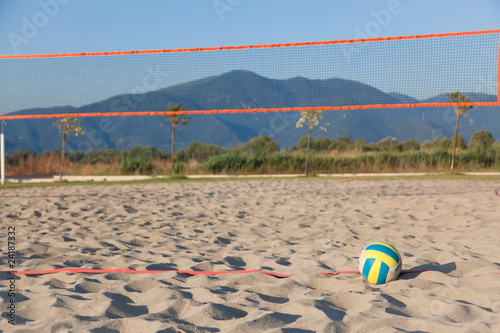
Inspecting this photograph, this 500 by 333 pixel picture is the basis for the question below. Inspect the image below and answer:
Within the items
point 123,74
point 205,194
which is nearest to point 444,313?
point 205,194

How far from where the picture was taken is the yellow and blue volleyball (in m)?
2.82

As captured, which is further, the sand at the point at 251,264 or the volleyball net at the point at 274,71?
the volleyball net at the point at 274,71

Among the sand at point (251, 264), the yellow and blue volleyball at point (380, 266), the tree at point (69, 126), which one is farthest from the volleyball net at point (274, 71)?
the tree at point (69, 126)

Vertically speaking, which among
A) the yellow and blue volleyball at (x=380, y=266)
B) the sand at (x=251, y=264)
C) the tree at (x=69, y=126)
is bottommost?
the sand at (x=251, y=264)

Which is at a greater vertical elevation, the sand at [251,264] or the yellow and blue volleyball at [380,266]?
the yellow and blue volleyball at [380,266]

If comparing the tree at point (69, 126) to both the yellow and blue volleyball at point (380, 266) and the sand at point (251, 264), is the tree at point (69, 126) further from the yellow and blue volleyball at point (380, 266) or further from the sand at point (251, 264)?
the yellow and blue volleyball at point (380, 266)

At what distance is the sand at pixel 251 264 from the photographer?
2188 millimetres

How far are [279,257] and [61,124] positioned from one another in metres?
16.1

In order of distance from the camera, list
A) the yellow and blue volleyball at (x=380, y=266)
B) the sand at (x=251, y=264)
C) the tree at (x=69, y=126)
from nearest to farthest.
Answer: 1. the sand at (x=251, y=264)
2. the yellow and blue volleyball at (x=380, y=266)
3. the tree at (x=69, y=126)

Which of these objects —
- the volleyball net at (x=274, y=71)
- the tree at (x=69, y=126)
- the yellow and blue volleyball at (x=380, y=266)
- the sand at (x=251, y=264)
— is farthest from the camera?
the tree at (x=69, y=126)

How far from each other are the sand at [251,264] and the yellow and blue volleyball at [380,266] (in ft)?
0.20

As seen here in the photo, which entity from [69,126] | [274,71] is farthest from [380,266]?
[69,126]

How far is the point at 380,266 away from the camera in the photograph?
2.81m

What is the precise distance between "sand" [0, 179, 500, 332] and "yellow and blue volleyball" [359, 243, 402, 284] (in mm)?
61
